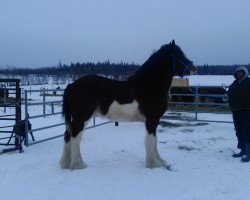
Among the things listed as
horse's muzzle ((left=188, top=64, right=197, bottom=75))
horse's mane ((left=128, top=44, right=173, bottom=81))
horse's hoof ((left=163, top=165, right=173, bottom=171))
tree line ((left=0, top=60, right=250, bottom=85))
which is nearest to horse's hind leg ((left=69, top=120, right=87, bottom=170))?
horse's mane ((left=128, top=44, right=173, bottom=81))

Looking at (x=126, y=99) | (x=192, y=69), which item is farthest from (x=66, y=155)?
(x=192, y=69)

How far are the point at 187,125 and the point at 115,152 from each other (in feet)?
13.7

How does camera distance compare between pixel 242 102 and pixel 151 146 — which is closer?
pixel 151 146

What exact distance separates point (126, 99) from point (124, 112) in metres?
0.22

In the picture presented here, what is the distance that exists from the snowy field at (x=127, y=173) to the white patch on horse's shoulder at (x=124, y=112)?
83 centimetres

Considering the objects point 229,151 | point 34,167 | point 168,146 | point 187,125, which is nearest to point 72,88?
point 34,167

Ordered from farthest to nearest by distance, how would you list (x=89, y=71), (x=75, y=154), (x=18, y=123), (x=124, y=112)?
(x=89, y=71) < (x=18, y=123) < (x=124, y=112) < (x=75, y=154)

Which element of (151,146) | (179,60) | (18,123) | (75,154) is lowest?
(75,154)

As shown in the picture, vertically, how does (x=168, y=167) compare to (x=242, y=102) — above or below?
below

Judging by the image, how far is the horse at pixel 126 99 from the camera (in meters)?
4.98

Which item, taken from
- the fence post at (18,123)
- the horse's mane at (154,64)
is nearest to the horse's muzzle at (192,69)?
the horse's mane at (154,64)

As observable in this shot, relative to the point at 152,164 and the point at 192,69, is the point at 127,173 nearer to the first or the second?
the point at 152,164

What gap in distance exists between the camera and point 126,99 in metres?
5.04

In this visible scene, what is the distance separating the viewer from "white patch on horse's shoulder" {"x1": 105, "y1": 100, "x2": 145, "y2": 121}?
5035mm
